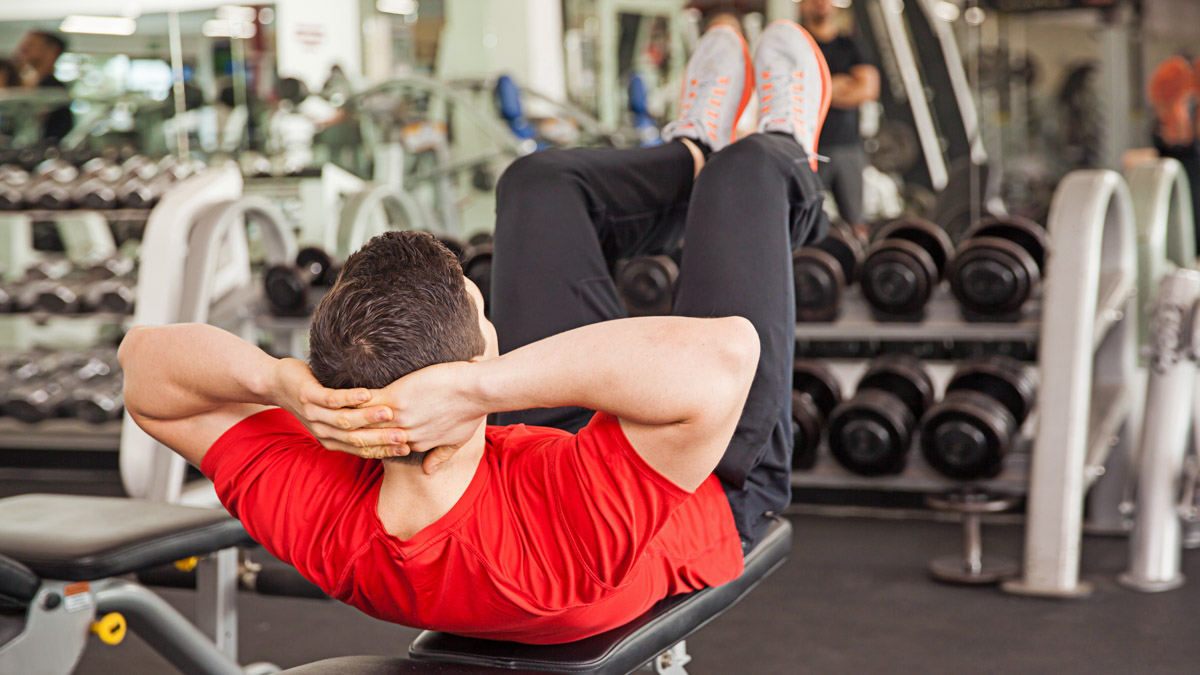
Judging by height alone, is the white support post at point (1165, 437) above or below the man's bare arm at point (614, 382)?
below

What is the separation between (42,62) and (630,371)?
4721 millimetres

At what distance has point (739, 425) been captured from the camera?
128cm

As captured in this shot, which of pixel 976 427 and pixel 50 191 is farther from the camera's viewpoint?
pixel 50 191

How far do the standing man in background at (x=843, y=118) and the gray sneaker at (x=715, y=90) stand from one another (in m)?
2.46

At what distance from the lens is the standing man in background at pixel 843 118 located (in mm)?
4293

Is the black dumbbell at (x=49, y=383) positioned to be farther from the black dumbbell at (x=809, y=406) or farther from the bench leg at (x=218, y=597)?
the black dumbbell at (x=809, y=406)

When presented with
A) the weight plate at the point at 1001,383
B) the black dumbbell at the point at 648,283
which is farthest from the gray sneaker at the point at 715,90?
the weight plate at the point at 1001,383

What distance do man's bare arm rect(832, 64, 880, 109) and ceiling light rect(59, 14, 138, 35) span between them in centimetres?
319

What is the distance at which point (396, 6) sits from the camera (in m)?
6.97

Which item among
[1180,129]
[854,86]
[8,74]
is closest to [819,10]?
[854,86]

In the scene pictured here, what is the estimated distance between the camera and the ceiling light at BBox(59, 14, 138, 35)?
4.89 meters

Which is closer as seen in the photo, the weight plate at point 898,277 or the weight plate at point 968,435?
the weight plate at point 968,435

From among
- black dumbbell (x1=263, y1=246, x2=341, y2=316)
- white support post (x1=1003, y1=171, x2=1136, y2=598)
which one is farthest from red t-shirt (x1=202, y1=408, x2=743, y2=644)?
black dumbbell (x1=263, y1=246, x2=341, y2=316)

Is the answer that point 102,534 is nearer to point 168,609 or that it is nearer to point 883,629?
point 168,609
